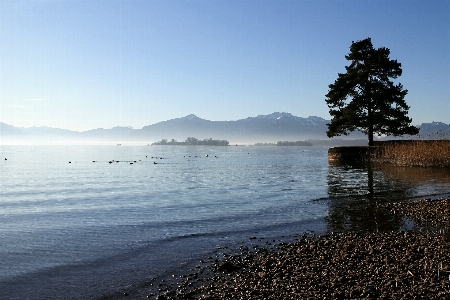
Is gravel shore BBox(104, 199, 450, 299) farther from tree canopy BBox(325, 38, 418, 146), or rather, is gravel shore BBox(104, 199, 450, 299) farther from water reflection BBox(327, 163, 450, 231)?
tree canopy BBox(325, 38, 418, 146)

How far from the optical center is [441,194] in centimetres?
2342

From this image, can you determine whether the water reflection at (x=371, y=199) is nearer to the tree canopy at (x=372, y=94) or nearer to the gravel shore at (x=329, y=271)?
the gravel shore at (x=329, y=271)

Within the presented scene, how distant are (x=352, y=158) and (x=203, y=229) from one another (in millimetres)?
49905

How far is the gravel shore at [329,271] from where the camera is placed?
812cm

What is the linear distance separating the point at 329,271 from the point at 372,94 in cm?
5492

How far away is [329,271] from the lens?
9.44 meters

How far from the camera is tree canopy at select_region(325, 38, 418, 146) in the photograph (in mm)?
57969

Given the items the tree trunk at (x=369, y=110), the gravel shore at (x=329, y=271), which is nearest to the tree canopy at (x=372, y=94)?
the tree trunk at (x=369, y=110)

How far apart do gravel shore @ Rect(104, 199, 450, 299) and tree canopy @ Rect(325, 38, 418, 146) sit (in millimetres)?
49182

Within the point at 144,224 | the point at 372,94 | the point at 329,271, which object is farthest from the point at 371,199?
Result: the point at 372,94

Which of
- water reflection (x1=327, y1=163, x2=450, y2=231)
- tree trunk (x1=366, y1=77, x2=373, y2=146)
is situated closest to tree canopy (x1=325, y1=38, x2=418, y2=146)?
tree trunk (x1=366, y1=77, x2=373, y2=146)

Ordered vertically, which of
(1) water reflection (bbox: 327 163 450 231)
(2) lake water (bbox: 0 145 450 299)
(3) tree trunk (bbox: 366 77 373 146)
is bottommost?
(2) lake water (bbox: 0 145 450 299)

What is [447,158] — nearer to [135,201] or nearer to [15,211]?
[135,201]

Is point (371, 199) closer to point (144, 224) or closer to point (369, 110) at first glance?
point (144, 224)
